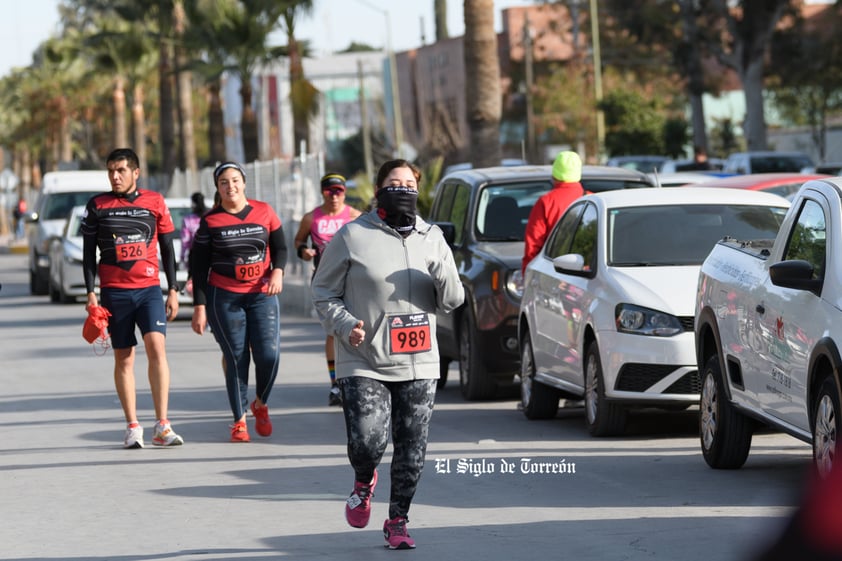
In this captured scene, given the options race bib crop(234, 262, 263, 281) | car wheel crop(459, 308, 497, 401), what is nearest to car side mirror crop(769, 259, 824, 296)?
race bib crop(234, 262, 263, 281)

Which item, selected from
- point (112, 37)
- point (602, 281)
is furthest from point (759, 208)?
point (112, 37)

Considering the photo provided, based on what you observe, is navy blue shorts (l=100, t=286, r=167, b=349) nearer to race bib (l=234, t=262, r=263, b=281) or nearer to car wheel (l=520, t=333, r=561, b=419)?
race bib (l=234, t=262, r=263, b=281)

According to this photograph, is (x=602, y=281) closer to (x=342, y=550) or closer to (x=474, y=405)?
(x=474, y=405)

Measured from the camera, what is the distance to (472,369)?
44.2 feet

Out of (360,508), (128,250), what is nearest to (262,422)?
(128,250)

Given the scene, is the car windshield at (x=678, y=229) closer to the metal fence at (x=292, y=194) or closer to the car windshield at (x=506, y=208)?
the car windshield at (x=506, y=208)

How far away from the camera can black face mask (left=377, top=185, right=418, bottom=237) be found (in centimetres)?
736

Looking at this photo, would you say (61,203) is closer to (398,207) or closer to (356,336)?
(398,207)

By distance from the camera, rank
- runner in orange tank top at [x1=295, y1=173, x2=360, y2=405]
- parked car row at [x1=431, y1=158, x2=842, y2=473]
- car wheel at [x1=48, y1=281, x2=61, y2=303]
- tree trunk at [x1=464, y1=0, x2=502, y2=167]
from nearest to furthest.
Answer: parked car row at [x1=431, y1=158, x2=842, y2=473] < runner in orange tank top at [x1=295, y1=173, x2=360, y2=405] < tree trunk at [x1=464, y1=0, x2=502, y2=167] < car wheel at [x1=48, y1=281, x2=61, y2=303]

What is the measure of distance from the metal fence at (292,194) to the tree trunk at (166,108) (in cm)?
2141

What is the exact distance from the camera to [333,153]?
359ft

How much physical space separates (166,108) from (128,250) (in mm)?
42457

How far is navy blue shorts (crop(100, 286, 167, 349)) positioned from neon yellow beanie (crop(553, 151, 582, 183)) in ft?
11.0

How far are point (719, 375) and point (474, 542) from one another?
248cm
